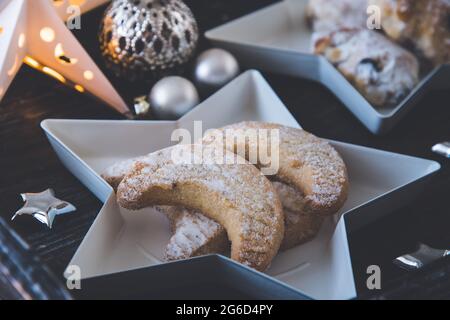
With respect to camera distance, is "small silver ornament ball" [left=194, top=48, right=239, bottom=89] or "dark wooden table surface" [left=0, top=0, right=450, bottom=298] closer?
"dark wooden table surface" [left=0, top=0, right=450, bottom=298]

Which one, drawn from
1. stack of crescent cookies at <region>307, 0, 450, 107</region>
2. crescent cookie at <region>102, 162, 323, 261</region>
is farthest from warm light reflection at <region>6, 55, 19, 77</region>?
stack of crescent cookies at <region>307, 0, 450, 107</region>

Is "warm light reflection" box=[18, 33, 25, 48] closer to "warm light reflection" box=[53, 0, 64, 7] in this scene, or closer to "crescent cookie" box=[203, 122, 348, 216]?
"warm light reflection" box=[53, 0, 64, 7]

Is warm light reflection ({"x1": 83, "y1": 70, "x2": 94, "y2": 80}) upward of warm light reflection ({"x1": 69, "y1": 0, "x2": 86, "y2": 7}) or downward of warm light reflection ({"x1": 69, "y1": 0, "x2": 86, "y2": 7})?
downward

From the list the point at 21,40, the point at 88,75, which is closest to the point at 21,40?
the point at 21,40

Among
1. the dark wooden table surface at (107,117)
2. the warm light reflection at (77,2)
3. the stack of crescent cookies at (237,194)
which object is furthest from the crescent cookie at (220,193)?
the warm light reflection at (77,2)

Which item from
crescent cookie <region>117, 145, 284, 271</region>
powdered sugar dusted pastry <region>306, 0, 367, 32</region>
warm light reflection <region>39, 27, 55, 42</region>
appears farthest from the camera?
powdered sugar dusted pastry <region>306, 0, 367, 32</region>

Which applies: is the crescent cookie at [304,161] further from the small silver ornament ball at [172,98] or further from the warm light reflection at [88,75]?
the warm light reflection at [88,75]

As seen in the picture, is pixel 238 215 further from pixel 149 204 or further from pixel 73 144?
pixel 73 144

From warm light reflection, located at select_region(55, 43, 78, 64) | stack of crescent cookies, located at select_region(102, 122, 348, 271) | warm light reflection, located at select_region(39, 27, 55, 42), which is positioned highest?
warm light reflection, located at select_region(39, 27, 55, 42)
